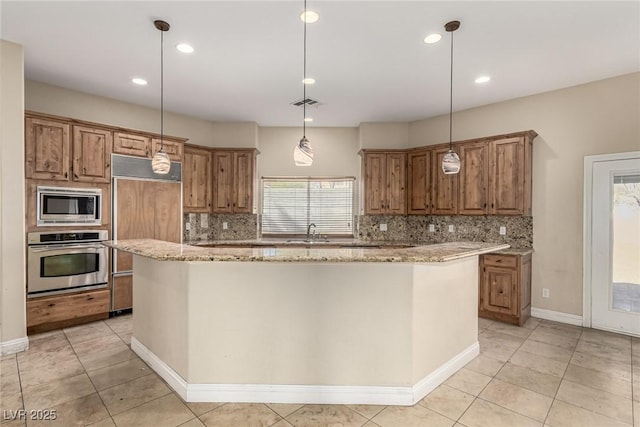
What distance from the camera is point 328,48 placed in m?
3.13

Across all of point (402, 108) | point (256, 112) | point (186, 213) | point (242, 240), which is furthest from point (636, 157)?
point (186, 213)

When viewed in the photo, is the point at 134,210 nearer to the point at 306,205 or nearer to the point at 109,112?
the point at 109,112

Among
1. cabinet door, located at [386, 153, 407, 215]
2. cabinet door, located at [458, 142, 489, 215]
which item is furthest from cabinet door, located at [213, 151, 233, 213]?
cabinet door, located at [458, 142, 489, 215]

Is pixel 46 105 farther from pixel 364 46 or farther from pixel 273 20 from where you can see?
pixel 364 46

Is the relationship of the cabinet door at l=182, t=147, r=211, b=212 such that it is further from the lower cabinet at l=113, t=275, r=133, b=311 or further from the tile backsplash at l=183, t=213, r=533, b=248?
the lower cabinet at l=113, t=275, r=133, b=311

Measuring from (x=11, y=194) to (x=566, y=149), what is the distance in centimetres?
637

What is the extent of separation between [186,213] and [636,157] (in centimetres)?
621

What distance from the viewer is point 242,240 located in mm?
5555

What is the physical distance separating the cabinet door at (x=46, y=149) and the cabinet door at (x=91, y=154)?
0.10m

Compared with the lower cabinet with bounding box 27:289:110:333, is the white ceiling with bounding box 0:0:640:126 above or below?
above

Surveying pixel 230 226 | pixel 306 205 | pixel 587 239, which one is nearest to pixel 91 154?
pixel 230 226

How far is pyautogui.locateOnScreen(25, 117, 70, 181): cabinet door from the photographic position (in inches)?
137

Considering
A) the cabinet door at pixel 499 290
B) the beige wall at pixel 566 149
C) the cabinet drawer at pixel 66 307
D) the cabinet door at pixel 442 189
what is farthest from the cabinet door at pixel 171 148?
the beige wall at pixel 566 149

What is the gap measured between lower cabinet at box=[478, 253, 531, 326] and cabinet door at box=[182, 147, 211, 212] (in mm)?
4455
